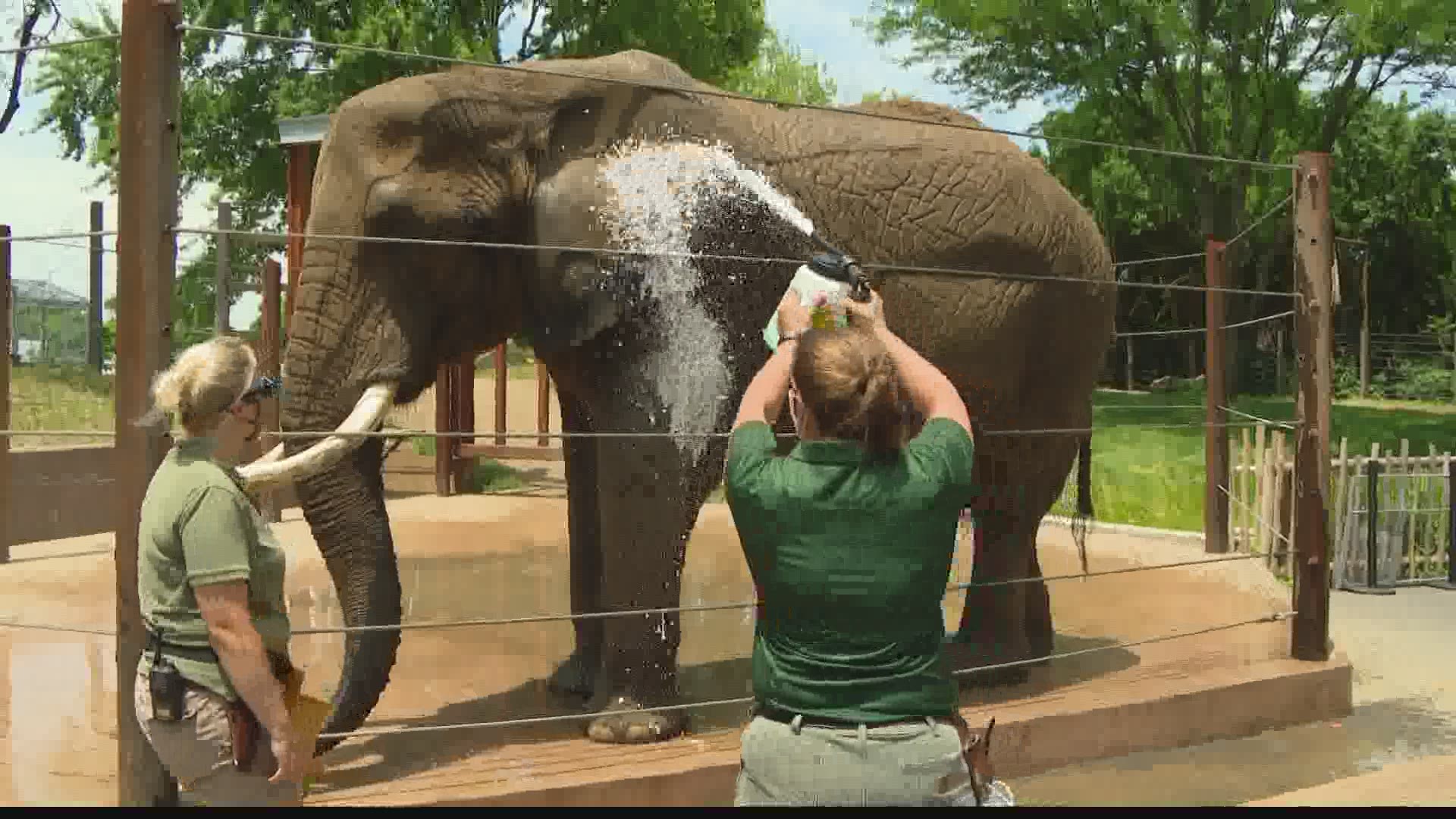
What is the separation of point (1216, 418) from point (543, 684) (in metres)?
5.02

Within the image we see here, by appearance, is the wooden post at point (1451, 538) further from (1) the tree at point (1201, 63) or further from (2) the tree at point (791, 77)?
(2) the tree at point (791, 77)

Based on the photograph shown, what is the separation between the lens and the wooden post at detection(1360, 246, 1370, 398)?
2494cm

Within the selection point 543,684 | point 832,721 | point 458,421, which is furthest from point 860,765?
point 458,421

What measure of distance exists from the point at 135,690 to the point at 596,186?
2.33 m

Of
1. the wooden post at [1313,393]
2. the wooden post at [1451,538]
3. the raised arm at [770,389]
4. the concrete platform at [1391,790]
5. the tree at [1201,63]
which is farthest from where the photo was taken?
the tree at [1201,63]

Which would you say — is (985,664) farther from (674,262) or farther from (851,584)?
(851,584)

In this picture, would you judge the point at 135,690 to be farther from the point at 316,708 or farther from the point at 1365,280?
the point at 1365,280

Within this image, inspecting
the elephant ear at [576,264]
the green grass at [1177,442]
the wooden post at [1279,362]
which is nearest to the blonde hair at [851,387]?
the elephant ear at [576,264]

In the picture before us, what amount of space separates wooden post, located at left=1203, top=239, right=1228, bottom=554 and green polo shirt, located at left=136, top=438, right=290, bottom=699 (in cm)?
621

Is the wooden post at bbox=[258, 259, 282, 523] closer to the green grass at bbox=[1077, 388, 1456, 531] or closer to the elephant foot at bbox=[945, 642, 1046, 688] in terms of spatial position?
the elephant foot at bbox=[945, 642, 1046, 688]

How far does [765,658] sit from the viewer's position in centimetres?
255

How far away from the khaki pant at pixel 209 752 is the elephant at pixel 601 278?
124 centimetres

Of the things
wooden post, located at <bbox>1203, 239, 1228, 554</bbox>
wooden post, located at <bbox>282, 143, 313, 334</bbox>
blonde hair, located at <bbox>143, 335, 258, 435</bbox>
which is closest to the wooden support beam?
wooden post, located at <bbox>282, 143, 313, 334</bbox>

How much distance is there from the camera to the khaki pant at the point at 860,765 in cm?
241
